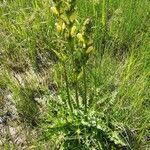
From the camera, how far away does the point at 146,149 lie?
8.27ft

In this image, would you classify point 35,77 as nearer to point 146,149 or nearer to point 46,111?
point 46,111

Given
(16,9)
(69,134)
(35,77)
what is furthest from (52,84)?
(16,9)

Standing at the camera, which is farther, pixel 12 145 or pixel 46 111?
pixel 46 111

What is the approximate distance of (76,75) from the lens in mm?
2195

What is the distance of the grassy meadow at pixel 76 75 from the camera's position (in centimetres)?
243

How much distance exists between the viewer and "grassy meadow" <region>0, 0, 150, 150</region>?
2.43 meters

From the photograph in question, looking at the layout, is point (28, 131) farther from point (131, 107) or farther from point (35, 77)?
point (131, 107)

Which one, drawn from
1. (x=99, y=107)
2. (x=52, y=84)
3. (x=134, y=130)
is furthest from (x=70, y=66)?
(x=134, y=130)

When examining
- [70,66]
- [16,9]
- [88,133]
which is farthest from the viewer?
[16,9]

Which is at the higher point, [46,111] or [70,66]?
[70,66]

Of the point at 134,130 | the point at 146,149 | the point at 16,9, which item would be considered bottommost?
the point at 146,149

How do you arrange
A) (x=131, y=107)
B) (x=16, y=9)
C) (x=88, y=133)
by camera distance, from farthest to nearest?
1. (x=16, y=9)
2. (x=131, y=107)
3. (x=88, y=133)

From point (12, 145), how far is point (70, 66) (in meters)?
0.73

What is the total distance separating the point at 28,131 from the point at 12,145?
0.16 meters
